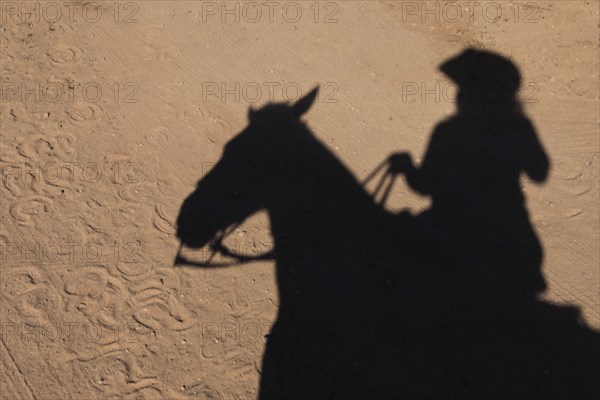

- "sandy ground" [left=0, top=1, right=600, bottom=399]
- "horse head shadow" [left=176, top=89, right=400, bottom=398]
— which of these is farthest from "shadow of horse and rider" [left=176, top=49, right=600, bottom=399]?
"sandy ground" [left=0, top=1, right=600, bottom=399]

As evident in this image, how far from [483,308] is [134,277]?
156 inches

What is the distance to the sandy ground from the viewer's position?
5191mm

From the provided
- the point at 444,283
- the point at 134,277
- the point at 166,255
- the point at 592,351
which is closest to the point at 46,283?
the point at 134,277

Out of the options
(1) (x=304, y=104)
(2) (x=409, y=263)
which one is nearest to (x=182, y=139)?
(1) (x=304, y=104)

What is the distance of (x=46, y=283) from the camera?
5.54 meters

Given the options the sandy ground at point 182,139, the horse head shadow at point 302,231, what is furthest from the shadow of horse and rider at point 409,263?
the sandy ground at point 182,139

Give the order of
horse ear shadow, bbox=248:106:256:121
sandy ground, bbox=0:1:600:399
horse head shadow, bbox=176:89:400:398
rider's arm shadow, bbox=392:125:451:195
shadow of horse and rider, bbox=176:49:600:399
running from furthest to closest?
1. horse ear shadow, bbox=248:106:256:121
2. rider's arm shadow, bbox=392:125:451:195
3. sandy ground, bbox=0:1:600:399
4. horse head shadow, bbox=176:89:400:398
5. shadow of horse and rider, bbox=176:49:600:399

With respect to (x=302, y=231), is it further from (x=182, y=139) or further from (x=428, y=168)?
(x=182, y=139)

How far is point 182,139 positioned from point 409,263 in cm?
350

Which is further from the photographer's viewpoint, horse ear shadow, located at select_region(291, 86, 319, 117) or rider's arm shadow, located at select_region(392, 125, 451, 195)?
horse ear shadow, located at select_region(291, 86, 319, 117)

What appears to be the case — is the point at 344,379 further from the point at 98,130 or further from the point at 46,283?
the point at 98,130

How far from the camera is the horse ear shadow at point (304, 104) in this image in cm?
694

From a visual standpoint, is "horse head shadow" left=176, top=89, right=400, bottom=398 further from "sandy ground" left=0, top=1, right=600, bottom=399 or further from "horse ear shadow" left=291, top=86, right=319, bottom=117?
"sandy ground" left=0, top=1, right=600, bottom=399

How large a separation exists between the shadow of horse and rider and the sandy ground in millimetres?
Result: 225
